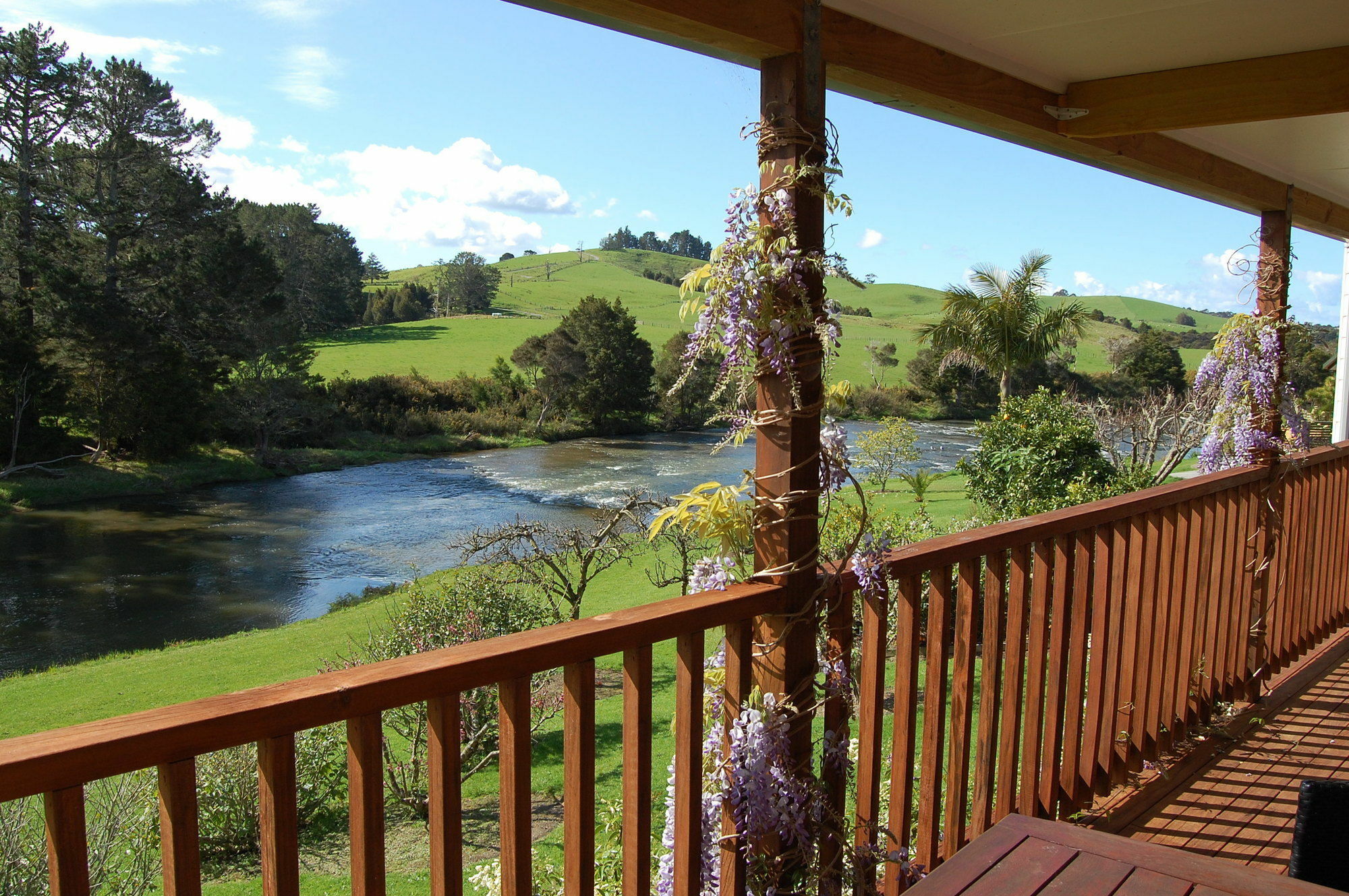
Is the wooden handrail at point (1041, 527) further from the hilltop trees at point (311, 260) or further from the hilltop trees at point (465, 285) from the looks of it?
the hilltop trees at point (465, 285)

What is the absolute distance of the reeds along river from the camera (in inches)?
595

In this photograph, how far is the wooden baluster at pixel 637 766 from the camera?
119 centimetres

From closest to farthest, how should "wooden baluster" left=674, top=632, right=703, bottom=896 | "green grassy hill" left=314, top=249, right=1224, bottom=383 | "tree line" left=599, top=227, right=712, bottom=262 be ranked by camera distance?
"wooden baluster" left=674, top=632, right=703, bottom=896, "green grassy hill" left=314, top=249, right=1224, bottom=383, "tree line" left=599, top=227, right=712, bottom=262

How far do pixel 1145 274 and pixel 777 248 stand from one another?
2950cm

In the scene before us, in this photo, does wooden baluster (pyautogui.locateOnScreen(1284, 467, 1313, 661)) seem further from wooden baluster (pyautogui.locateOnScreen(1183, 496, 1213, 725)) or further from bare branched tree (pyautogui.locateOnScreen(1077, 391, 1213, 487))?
bare branched tree (pyautogui.locateOnScreen(1077, 391, 1213, 487))

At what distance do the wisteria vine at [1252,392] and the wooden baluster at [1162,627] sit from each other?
90 cm

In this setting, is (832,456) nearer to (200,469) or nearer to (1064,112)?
(1064,112)

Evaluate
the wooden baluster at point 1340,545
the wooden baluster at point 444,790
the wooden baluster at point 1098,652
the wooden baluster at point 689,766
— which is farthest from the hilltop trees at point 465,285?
the wooden baluster at point 444,790

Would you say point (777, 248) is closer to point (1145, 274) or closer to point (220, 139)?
point (1145, 274)

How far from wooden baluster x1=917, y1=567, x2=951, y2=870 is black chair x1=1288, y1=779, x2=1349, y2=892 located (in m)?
0.61

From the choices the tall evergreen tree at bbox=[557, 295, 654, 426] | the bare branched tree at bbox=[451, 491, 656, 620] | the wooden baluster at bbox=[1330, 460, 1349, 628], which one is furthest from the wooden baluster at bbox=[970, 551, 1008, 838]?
the tall evergreen tree at bbox=[557, 295, 654, 426]

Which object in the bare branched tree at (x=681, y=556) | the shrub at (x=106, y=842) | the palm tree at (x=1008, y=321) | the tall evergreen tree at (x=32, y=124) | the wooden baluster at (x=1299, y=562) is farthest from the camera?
the tall evergreen tree at (x=32, y=124)

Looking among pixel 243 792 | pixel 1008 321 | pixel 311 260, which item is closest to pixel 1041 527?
pixel 243 792

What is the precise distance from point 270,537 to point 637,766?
67.4 ft
